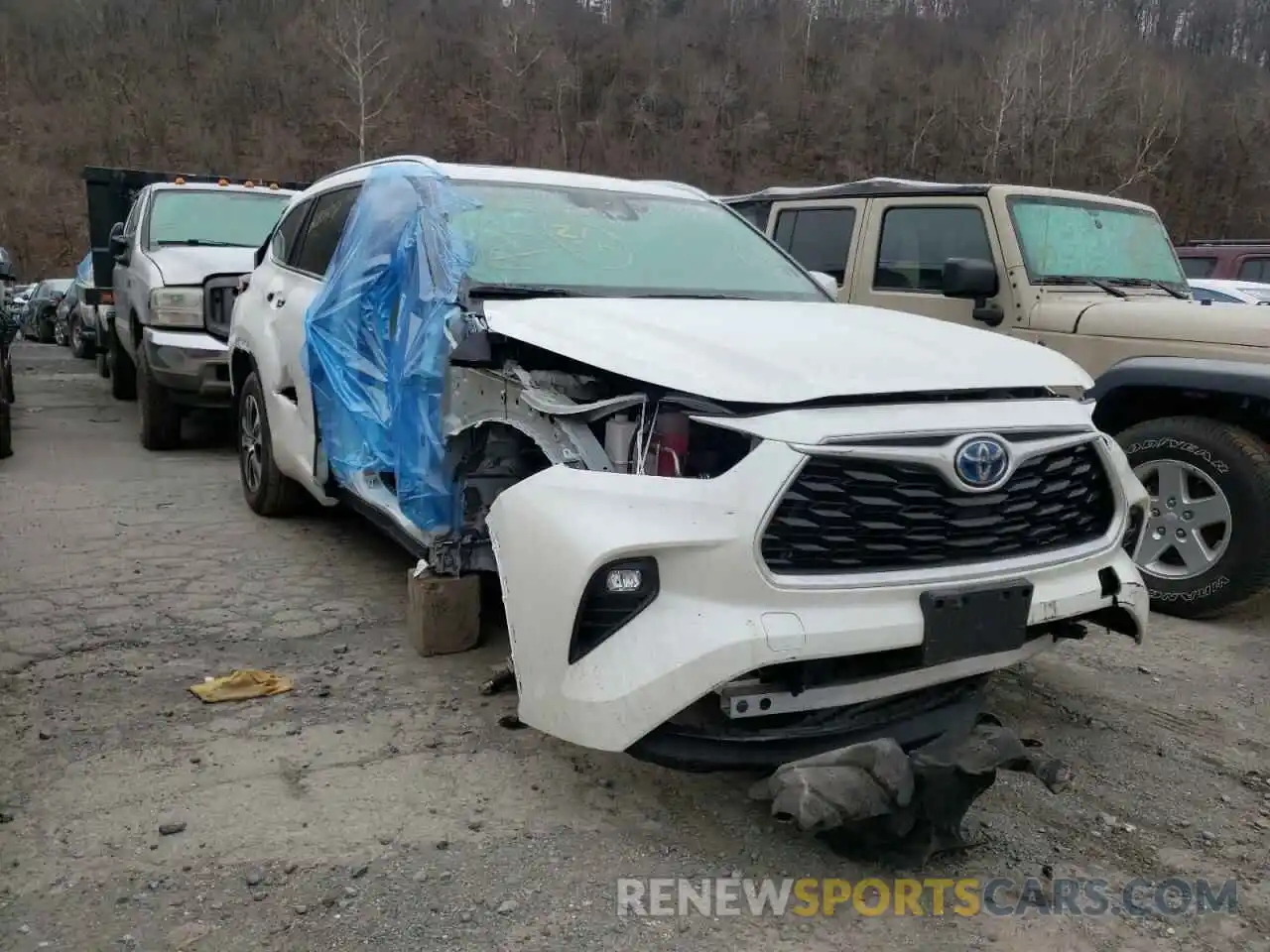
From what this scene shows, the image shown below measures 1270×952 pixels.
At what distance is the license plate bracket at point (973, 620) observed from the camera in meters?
2.61

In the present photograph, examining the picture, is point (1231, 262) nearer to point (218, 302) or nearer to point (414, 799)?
point (218, 302)

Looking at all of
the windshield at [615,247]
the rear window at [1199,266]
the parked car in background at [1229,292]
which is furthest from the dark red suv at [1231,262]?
the windshield at [615,247]

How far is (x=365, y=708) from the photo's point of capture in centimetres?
346

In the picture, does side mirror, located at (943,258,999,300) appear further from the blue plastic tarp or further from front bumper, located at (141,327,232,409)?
front bumper, located at (141,327,232,409)

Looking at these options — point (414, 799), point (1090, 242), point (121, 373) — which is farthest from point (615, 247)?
point (121, 373)

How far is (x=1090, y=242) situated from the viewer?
5.74 m

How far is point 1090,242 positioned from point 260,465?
15.5 feet

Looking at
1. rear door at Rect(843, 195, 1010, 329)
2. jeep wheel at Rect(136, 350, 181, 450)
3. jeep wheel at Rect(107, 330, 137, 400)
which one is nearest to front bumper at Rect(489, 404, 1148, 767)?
rear door at Rect(843, 195, 1010, 329)

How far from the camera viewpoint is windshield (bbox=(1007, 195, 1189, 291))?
5531mm

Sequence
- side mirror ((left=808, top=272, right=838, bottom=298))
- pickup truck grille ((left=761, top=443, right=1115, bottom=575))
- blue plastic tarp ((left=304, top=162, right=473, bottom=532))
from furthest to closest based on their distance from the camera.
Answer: side mirror ((left=808, top=272, right=838, bottom=298)) → blue plastic tarp ((left=304, top=162, right=473, bottom=532)) → pickup truck grille ((left=761, top=443, right=1115, bottom=575))

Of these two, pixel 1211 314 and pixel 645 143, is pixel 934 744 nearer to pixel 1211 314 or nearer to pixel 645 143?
pixel 1211 314

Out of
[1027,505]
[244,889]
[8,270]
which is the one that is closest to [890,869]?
[1027,505]

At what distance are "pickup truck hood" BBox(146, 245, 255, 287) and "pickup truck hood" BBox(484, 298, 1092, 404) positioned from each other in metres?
4.79

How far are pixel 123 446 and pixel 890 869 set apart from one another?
7.02 meters
